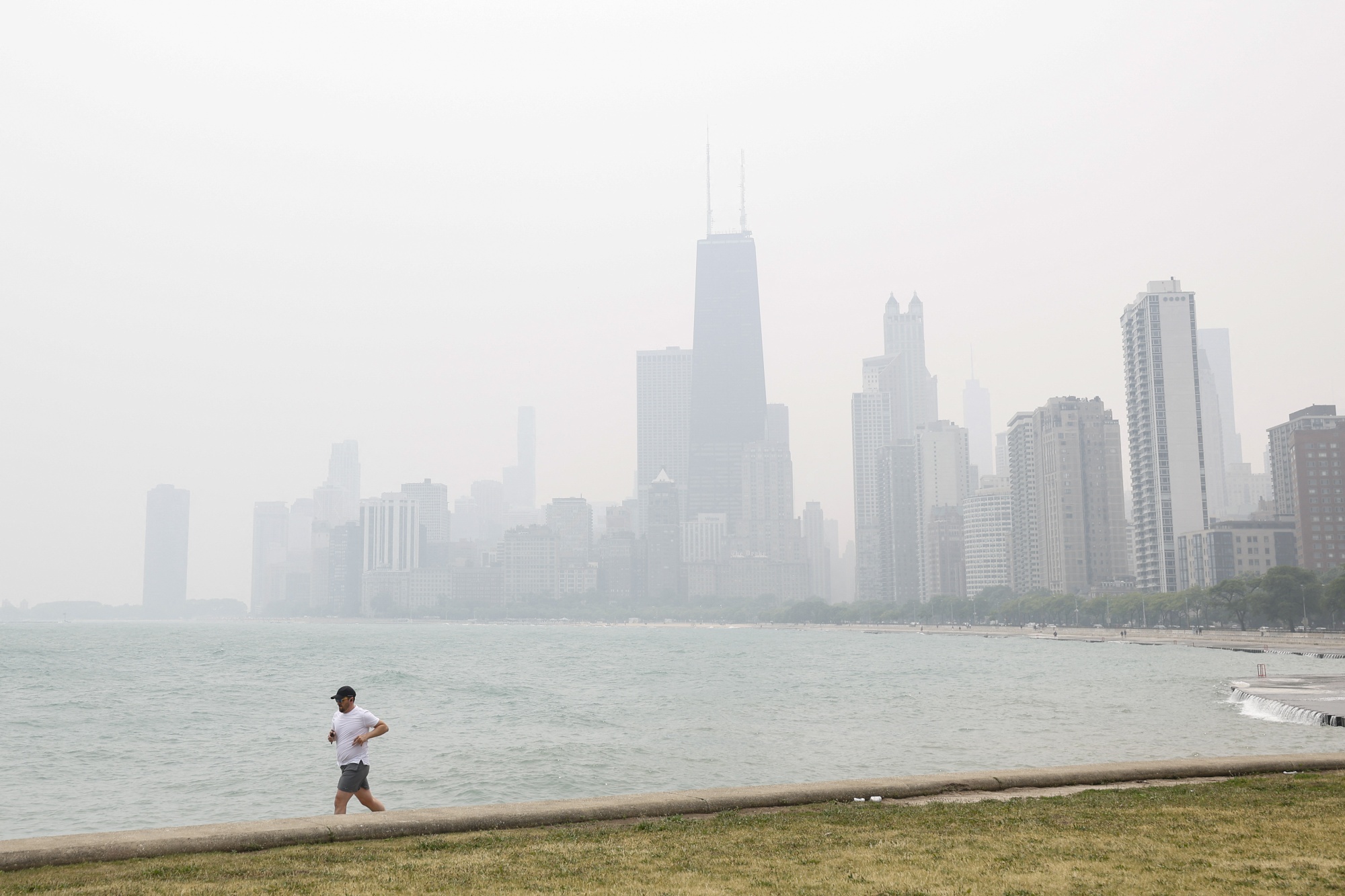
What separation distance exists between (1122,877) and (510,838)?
26.6 feet

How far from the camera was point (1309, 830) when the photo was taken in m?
14.4

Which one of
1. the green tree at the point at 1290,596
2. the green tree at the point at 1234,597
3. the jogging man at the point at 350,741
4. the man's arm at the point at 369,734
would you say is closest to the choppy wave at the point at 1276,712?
the man's arm at the point at 369,734

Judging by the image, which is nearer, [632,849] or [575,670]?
[632,849]

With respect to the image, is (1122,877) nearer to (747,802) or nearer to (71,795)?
(747,802)

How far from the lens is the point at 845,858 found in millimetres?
13531

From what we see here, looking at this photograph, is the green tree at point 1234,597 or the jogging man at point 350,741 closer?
the jogging man at point 350,741

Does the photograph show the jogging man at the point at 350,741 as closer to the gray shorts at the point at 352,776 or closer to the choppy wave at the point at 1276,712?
the gray shorts at the point at 352,776

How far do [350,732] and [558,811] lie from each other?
366 centimetres

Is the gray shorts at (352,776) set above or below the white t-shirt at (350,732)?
below

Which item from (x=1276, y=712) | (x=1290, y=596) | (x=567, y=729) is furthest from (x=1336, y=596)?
(x=567, y=729)

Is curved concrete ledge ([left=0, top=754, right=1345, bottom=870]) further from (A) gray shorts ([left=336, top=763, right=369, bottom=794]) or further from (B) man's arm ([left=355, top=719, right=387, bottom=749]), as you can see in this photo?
(B) man's arm ([left=355, top=719, right=387, bottom=749])

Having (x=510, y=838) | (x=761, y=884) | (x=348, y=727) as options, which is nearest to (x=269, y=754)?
(x=348, y=727)

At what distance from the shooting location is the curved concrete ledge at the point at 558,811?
48.5ft

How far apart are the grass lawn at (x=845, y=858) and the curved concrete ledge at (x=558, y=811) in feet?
1.25
